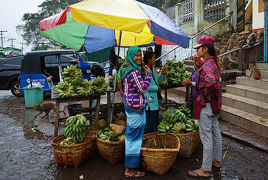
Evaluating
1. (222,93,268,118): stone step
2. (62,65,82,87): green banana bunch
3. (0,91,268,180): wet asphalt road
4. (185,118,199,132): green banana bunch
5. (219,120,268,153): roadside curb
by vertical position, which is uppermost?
(62,65,82,87): green banana bunch

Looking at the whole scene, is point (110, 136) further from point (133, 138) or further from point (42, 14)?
point (42, 14)

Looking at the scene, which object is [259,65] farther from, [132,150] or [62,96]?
[62,96]

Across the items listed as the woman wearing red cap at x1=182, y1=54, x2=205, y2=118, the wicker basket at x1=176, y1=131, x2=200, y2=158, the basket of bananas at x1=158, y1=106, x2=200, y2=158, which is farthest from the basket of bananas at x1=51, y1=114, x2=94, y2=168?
the woman wearing red cap at x1=182, y1=54, x2=205, y2=118

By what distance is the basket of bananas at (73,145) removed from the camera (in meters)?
3.53

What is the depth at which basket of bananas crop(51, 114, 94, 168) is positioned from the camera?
3529 millimetres

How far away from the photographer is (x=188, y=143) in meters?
3.81

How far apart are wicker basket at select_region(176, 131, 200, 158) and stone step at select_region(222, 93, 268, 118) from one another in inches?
85.3

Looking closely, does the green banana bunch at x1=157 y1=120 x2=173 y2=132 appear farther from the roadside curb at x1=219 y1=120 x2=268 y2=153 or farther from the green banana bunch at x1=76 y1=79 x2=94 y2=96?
the roadside curb at x1=219 y1=120 x2=268 y2=153

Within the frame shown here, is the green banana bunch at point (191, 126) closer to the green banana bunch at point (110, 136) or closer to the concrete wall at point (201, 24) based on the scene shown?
the green banana bunch at point (110, 136)

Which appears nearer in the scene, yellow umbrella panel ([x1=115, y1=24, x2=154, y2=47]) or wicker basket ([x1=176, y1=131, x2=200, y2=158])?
wicker basket ([x1=176, y1=131, x2=200, y2=158])

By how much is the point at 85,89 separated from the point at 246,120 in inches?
145

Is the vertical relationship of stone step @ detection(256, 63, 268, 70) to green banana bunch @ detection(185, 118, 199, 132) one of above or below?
above

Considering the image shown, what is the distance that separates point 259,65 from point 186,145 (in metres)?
4.38

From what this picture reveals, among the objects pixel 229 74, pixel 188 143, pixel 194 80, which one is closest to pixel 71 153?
pixel 188 143
